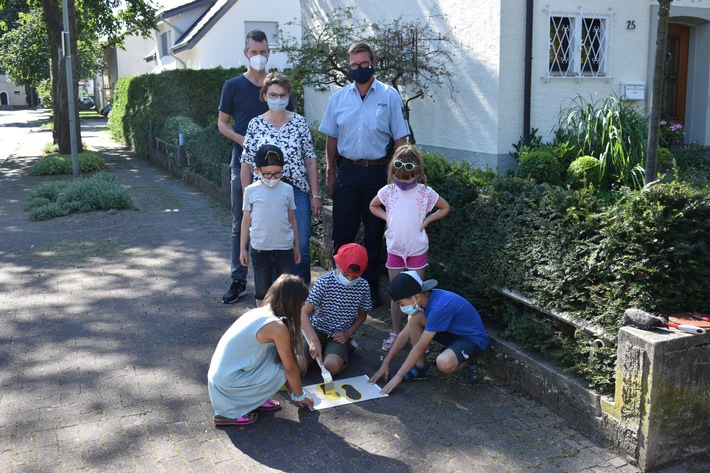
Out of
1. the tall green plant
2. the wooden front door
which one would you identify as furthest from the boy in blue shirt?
the wooden front door

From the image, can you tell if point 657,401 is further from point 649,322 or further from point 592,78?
point 592,78

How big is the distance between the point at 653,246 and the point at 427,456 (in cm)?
171

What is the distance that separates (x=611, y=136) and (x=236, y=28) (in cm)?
2338

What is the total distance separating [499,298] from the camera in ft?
16.5

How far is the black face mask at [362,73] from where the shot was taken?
225 inches

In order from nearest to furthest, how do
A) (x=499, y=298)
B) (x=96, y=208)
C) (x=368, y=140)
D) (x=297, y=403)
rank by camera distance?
(x=297, y=403) < (x=499, y=298) < (x=368, y=140) < (x=96, y=208)

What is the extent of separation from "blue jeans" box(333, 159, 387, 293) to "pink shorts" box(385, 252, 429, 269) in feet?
2.38

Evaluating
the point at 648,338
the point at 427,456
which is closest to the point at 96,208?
the point at 427,456

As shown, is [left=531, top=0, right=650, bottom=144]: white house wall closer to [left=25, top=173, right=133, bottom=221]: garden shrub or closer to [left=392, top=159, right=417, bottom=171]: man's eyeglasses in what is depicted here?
[left=392, top=159, right=417, bottom=171]: man's eyeglasses

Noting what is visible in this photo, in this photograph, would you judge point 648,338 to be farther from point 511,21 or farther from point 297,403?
point 511,21

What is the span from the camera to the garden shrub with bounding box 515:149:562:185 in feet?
27.9

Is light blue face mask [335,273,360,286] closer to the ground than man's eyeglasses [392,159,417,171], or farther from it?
closer to the ground

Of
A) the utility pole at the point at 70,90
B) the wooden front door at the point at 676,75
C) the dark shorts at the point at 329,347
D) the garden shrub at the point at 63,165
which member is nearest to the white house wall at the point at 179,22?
the garden shrub at the point at 63,165

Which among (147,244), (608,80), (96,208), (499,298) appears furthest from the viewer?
(96,208)
